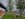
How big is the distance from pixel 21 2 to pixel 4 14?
0.76 ft

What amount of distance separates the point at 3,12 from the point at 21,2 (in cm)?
23

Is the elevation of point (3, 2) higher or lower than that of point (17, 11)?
higher

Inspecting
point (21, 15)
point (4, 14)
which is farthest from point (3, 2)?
point (21, 15)

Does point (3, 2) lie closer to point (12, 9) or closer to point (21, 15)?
→ point (12, 9)

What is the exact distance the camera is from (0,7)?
0.77 metres

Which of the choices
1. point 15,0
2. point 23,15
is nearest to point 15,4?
point 15,0

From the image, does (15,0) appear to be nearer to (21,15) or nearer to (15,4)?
(15,4)

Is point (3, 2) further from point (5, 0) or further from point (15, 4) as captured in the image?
point (15, 4)

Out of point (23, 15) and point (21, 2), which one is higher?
point (21, 2)

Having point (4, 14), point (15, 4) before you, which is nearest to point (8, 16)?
point (4, 14)

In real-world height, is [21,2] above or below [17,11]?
above

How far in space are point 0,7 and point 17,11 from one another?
7.7 inches

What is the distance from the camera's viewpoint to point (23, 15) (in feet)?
2.49

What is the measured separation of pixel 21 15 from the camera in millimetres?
760
